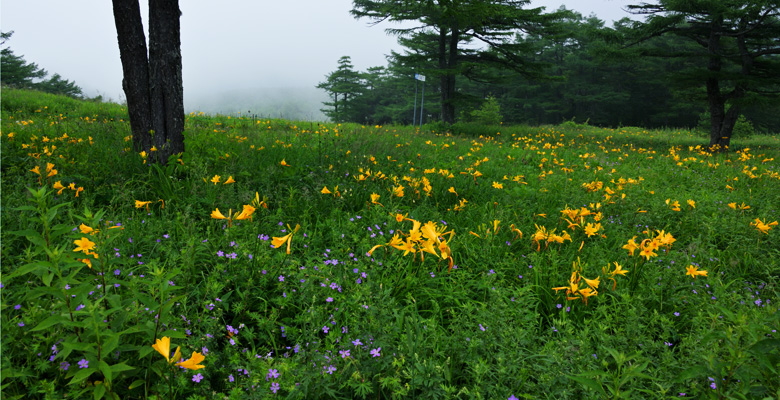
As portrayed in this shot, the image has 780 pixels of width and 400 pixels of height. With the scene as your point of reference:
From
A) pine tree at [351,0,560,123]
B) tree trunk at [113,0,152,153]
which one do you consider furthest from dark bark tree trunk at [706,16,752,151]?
tree trunk at [113,0,152,153]

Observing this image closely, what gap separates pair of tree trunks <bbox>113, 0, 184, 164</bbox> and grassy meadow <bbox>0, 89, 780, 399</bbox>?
26cm

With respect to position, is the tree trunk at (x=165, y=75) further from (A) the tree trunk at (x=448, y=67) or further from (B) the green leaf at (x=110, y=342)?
(A) the tree trunk at (x=448, y=67)

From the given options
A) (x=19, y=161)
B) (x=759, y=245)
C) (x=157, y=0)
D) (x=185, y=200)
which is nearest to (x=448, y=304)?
(x=185, y=200)

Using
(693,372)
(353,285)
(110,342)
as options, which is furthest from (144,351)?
(693,372)

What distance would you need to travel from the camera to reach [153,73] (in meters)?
3.56

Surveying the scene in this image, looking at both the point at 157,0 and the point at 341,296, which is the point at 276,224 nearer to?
the point at 341,296

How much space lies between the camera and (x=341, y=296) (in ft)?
5.85

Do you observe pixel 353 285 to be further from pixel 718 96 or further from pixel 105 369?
pixel 718 96

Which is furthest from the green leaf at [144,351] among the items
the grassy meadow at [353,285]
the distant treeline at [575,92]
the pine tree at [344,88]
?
the pine tree at [344,88]

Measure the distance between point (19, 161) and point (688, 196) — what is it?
7.68 m

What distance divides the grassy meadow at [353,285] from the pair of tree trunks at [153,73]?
26cm

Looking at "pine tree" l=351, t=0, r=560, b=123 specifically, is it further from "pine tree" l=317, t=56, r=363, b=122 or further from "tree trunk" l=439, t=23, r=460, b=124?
"pine tree" l=317, t=56, r=363, b=122

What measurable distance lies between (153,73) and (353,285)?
3350 millimetres

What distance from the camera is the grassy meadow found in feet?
3.92
